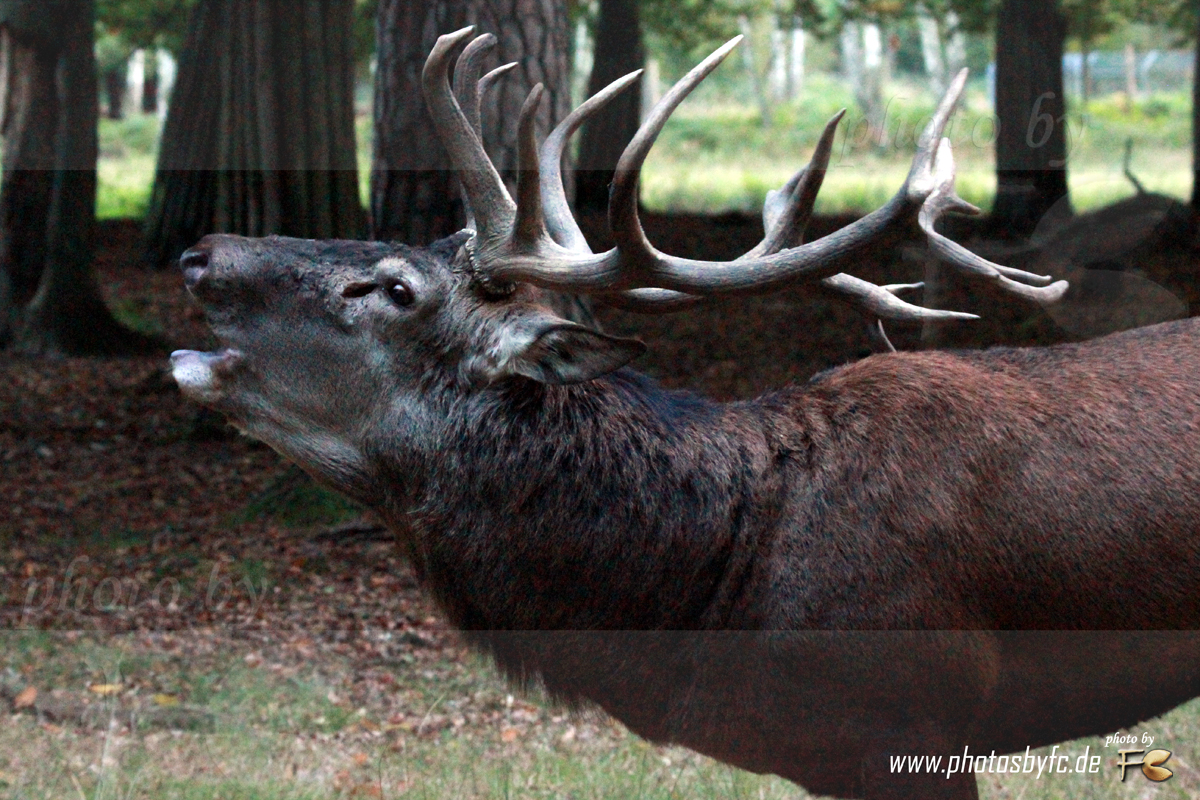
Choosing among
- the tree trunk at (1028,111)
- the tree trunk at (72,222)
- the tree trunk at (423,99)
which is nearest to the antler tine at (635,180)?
the tree trunk at (423,99)

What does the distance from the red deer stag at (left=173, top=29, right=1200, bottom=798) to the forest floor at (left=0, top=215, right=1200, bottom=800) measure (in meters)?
0.52

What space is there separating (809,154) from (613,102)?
18.9 feet

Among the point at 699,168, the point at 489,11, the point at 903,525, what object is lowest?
the point at 699,168

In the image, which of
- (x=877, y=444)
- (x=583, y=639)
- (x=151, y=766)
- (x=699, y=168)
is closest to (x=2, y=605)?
(x=151, y=766)

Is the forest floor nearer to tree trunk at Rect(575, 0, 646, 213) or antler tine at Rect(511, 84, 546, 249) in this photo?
antler tine at Rect(511, 84, 546, 249)

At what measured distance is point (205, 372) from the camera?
3934mm

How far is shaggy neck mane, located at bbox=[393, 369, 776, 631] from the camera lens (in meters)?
3.69

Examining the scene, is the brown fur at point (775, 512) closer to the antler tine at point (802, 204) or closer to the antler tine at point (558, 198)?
the antler tine at point (558, 198)

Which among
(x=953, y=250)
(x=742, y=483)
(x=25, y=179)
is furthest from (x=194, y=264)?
(x=25, y=179)

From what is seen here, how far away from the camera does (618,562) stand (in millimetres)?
3719

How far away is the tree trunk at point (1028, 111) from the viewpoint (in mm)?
13664

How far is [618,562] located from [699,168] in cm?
2689

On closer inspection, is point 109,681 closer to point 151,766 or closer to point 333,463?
point 151,766

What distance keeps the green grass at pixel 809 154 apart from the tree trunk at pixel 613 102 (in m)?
1.78
